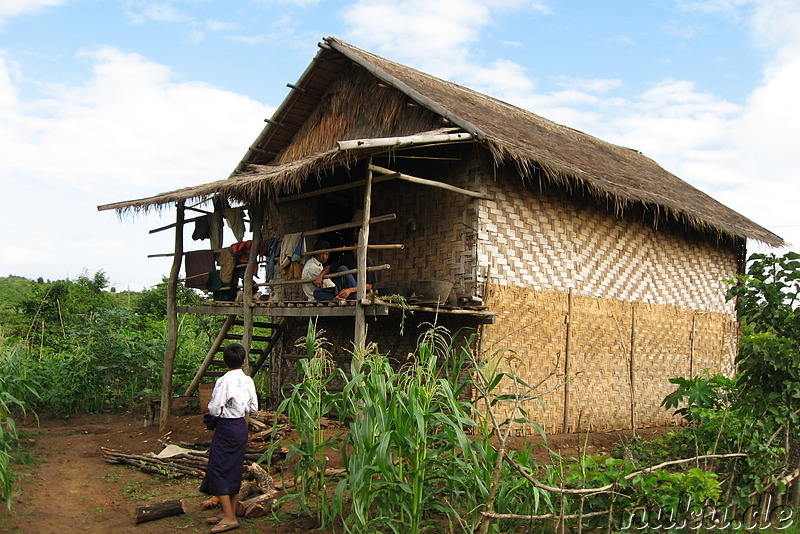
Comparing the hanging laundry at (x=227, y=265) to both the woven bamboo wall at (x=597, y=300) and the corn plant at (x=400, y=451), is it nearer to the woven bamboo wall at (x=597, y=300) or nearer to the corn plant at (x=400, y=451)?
the woven bamboo wall at (x=597, y=300)

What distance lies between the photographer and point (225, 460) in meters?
5.19

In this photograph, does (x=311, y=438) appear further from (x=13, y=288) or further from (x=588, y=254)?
(x=13, y=288)

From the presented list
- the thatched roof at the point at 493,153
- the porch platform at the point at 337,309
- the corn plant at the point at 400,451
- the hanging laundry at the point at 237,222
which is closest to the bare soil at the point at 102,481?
the corn plant at the point at 400,451

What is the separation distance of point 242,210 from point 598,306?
195 inches

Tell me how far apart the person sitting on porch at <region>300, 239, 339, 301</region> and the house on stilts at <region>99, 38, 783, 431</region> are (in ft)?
0.55

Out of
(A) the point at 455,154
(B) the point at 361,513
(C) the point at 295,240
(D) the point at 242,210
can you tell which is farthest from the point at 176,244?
(B) the point at 361,513

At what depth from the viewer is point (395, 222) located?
29.1 ft

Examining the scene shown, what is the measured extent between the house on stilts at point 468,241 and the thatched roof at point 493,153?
4 centimetres

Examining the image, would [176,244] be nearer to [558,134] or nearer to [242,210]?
[242,210]

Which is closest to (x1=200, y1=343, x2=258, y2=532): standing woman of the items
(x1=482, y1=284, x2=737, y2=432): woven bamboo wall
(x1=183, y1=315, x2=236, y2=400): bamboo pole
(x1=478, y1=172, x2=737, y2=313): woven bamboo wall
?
(x1=482, y1=284, x2=737, y2=432): woven bamboo wall

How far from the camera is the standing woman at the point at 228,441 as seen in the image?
5.17 m

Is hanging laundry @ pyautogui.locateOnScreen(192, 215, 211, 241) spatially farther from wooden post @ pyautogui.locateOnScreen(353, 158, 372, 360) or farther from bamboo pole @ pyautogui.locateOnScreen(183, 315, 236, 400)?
wooden post @ pyautogui.locateOnScreen(353, 158, 372, 360)

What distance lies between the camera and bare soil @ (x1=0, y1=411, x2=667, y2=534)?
5355mm

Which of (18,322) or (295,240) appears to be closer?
(295,240)
